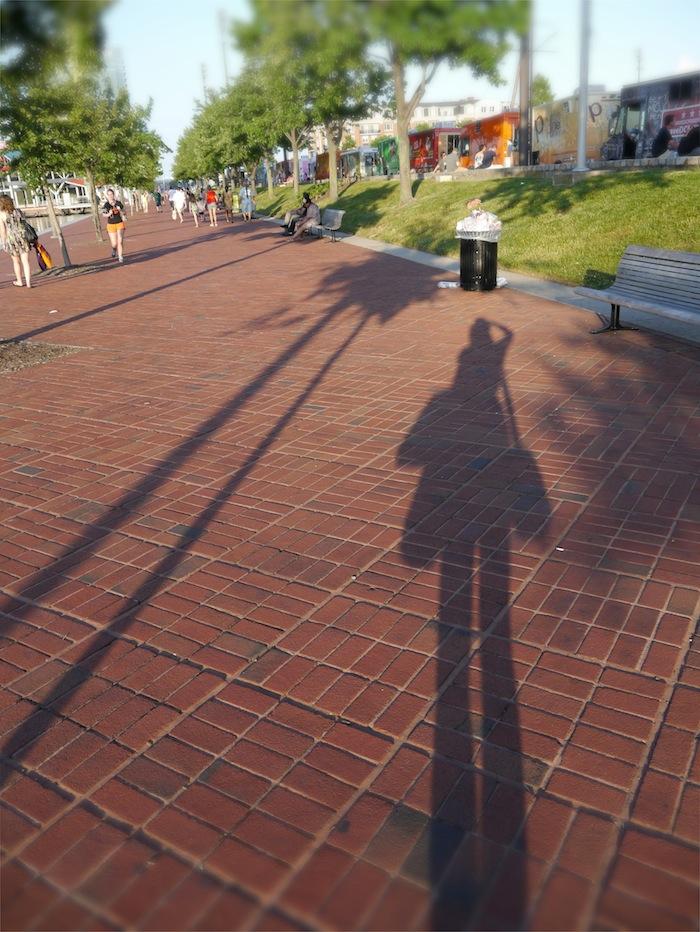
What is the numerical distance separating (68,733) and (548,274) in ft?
36.0

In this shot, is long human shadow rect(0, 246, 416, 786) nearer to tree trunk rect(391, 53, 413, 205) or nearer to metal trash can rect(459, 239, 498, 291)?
metal trash can rect(459, 239, 498, 291)

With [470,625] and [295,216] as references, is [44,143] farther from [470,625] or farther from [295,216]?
[470,625]

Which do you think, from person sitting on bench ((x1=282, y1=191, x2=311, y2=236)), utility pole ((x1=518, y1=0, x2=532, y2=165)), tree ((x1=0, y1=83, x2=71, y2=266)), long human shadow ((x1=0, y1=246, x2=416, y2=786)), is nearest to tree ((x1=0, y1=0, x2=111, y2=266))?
long human shadow ((x1=0, y1=246, x2=416, y2=786))

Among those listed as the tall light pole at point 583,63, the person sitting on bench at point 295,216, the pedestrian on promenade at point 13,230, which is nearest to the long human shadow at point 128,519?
the pedestrian on promenade at point 13,230

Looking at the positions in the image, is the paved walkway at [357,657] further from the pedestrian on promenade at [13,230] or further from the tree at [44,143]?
the tree at [44,143]

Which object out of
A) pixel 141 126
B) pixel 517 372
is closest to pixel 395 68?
pixel 141 126

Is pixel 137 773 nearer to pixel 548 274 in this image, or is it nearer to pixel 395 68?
pixel 548 274

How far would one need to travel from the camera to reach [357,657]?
10.2ft

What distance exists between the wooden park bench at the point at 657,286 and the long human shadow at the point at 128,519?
296cm

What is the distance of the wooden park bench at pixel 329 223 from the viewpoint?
20922 mm

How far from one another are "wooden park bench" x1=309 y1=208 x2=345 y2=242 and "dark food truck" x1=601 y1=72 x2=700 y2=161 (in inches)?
425

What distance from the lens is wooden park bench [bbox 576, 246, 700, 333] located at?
690 centimetres

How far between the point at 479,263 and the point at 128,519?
309 inches

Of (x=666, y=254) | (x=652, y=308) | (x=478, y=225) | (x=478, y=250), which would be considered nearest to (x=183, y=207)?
(x=478, y=250)
